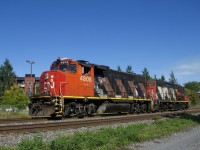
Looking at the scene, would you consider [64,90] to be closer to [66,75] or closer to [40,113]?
[66,75]

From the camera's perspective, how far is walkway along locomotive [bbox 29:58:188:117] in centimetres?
1870

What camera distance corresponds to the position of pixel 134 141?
1048 centimetres

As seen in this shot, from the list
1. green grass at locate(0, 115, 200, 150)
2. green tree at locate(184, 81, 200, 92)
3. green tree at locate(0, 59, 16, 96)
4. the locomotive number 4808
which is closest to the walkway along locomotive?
the locomotive number 4808

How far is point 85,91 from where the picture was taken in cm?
2080

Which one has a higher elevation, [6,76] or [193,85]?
[193,85]

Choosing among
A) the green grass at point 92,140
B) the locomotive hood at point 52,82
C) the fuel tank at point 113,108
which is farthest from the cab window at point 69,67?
the green grass at point 92,140

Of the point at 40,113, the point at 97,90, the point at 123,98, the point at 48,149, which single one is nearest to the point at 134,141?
the point at 48,149

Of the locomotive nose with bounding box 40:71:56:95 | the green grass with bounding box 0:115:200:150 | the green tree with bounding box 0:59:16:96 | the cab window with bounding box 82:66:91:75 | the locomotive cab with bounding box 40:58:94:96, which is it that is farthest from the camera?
the green tree with bounding box 0:59:16:96

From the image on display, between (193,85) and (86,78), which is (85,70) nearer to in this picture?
(86,78)

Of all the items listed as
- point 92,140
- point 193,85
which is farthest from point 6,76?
point 193,85

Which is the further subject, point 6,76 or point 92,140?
point 6,76

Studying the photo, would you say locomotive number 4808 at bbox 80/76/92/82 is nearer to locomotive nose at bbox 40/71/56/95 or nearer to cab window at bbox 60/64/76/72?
cab window at bbox 60/64/76/72

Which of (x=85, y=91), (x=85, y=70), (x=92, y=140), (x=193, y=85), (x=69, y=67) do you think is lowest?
(x=92, y=140)

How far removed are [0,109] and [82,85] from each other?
23.4 meters
